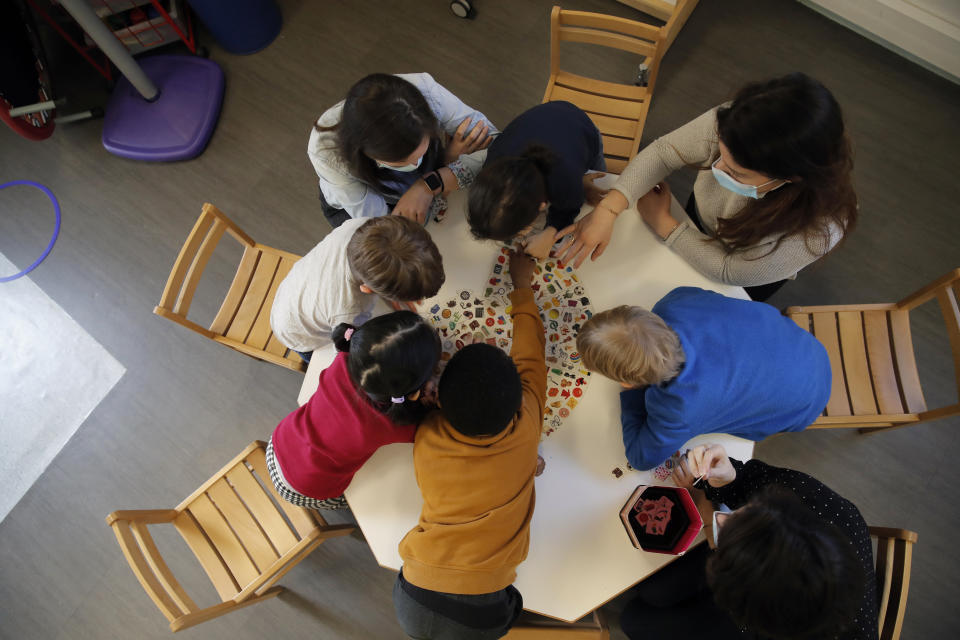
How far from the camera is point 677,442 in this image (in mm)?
1287

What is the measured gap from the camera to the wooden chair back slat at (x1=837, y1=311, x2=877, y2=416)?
5.61 feet

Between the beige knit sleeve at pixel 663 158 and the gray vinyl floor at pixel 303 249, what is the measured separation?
36.1 inches

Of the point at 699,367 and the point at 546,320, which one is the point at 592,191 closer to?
the point at 546,320

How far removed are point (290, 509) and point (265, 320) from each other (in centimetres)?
66

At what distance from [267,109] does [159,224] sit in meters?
0.78

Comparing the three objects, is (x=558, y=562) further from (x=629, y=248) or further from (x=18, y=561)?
(x=18, y=561)

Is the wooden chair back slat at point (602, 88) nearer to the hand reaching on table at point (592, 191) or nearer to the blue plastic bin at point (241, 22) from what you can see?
the hand reaching on table at point (592, 191)

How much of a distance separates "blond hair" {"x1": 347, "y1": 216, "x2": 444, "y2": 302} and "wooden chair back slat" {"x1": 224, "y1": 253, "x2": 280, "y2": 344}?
69cm

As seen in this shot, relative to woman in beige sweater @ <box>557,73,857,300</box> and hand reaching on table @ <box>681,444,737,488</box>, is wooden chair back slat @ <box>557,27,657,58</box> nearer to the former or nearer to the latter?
woman in beige sweater @ <box>557,73,857,300</box>

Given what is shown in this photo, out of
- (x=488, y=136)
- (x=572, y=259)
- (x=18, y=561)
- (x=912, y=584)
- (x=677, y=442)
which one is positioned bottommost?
(x=18, y=561)

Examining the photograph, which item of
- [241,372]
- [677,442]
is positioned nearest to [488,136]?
[677,442]

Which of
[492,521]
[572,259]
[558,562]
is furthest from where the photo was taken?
[572,259]

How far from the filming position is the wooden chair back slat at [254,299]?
1860mm

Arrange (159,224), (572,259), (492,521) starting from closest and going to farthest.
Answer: (492,521) < (572,259) < (159,224)
